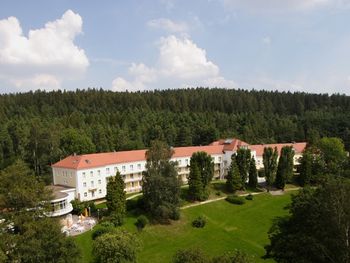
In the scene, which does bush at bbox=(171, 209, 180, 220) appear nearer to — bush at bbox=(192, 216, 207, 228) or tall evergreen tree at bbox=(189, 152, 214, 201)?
bush at bbox=(192, 216, 207, 228)

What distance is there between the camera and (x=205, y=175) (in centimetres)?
7006

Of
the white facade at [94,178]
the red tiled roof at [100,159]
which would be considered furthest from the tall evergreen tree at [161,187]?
the red tiled roof at [100,159]

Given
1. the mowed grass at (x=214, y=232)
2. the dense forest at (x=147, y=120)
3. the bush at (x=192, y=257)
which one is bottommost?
the mowed grass at (x=214, y=232)

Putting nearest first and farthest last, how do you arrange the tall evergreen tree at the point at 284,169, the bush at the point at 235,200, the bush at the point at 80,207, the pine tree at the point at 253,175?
the bush at the point at 80,207 < the bush at the point at 235,200 < the pine tree at the point at 253,175 < the tall evergreen tree at the point at 284,169

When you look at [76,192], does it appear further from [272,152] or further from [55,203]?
[272,152]

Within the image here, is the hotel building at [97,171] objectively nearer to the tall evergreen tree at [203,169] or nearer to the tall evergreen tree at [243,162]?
the tall evergreen tree at [203,169]

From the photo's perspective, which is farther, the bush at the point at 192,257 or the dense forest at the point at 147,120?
the dense forest at the point at 147,120

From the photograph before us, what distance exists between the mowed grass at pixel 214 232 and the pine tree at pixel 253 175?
7104mm

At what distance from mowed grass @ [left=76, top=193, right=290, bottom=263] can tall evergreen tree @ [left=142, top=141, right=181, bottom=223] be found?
94.0 inches

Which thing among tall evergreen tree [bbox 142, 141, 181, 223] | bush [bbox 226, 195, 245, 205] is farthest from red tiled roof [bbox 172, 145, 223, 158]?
tall evergreen tree [bbox 142, 141, 181, 223]

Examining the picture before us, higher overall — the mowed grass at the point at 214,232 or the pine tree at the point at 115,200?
the pine tree at the point at 115,200

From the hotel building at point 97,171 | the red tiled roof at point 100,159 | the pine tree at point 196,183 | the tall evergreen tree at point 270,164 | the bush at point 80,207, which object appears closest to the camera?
the bush at point 80,207

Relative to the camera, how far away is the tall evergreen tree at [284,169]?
78188mm

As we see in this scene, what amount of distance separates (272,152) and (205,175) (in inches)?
736
